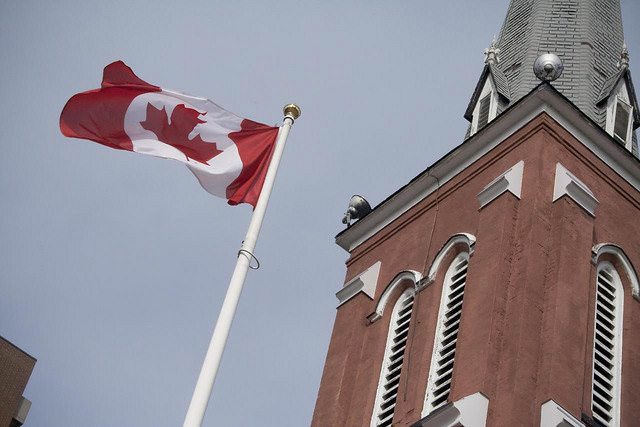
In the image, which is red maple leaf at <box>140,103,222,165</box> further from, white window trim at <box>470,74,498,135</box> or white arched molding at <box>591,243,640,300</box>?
white window trim at <box>470,74,498,135</box>

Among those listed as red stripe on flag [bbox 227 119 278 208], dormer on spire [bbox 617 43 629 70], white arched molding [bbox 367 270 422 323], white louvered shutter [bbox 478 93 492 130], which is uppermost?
dormer on spire [bbox 617 43 629 70]

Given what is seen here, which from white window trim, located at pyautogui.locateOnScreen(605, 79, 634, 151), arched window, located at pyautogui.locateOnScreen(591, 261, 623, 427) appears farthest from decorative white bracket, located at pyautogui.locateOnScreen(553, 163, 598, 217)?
white window trim, located at pyautogui.locateOnScreen(605, 79, 634, 151)

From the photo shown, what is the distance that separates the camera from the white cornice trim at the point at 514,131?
2553cm

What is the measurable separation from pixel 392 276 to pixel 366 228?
2217mm

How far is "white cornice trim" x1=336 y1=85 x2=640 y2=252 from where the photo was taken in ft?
83.8

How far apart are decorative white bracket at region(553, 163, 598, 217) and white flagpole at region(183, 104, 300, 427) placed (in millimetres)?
6658

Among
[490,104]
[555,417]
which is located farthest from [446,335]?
[490,104]

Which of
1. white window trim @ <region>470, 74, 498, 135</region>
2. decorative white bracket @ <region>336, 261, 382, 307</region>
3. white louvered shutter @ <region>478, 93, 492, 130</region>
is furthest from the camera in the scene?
white louvered shutter @ <region>478, 93, 492, 130</region>

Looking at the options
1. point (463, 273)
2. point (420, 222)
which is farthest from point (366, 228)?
point (463, 273)

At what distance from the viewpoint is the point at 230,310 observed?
16.2 metres

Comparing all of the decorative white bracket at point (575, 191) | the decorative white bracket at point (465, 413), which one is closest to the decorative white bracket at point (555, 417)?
the decorative white bracket at point (465, 413)

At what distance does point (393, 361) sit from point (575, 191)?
14.0ft

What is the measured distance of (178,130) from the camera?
61.3 feet

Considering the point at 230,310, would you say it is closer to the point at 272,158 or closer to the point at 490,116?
the point at 272,158
